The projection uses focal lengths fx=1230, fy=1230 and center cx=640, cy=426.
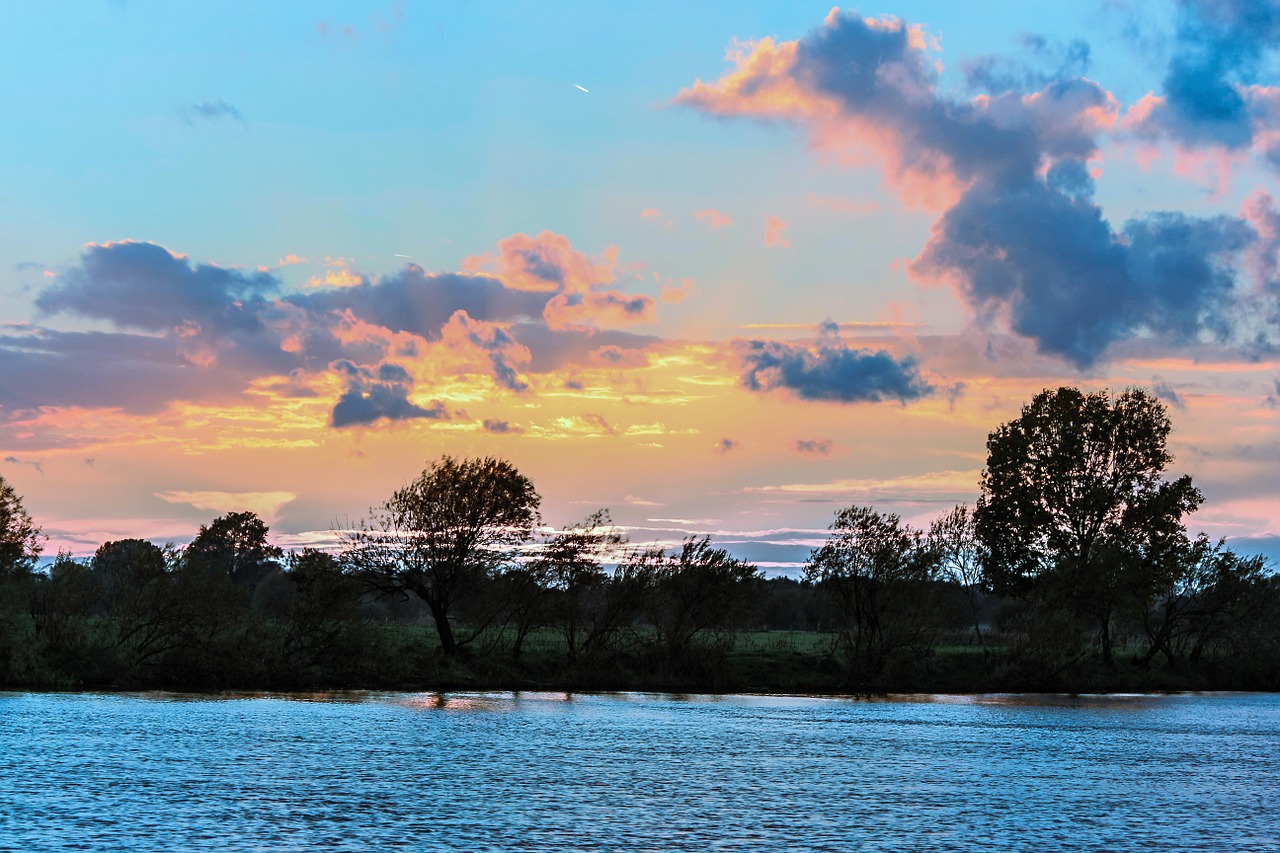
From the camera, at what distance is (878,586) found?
9006cm

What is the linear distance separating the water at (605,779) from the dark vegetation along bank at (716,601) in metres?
11.2

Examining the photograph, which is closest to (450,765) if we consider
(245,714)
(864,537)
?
(245,714)

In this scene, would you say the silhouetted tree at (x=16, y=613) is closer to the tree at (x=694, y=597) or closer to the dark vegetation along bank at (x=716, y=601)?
the dark vegetation along bank at (x=716, y=601)

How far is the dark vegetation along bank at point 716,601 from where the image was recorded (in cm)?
7381

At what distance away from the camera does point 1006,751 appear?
4716 centimetres

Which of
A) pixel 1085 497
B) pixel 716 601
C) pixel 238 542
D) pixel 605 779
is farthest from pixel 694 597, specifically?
pixel 238 542

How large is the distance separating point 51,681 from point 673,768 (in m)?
44.2

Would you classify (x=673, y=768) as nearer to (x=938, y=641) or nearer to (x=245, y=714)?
(x=245, y=714)

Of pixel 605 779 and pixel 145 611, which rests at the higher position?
pixel 145 611

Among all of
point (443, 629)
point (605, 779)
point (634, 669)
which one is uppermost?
point (443, 629)

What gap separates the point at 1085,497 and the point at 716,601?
99.1ft

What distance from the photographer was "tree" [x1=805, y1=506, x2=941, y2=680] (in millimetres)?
89188

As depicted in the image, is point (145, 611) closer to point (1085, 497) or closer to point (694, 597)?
point (694, 597)

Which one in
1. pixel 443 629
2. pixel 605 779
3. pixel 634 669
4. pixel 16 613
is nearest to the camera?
pixel 605 779
